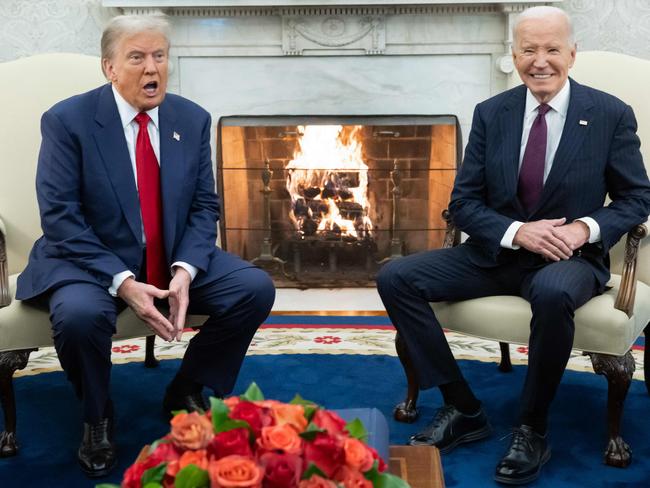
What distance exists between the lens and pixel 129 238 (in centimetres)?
246

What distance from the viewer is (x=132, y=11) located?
426 cm

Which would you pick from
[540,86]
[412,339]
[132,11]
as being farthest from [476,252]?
[132,11]

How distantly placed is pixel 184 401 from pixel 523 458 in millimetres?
1023

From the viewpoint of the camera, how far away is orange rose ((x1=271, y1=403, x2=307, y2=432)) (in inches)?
46.4

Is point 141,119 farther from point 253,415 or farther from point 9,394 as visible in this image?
point 253,415

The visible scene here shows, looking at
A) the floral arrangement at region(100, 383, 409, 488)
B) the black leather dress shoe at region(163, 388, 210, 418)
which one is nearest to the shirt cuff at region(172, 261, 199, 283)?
the black leather dress shoe at region(163, 388, 210, 418)

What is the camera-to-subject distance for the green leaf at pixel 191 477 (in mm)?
1098

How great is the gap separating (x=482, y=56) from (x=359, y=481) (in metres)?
3.47

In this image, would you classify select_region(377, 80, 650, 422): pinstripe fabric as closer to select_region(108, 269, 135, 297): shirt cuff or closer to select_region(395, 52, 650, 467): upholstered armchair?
select_region(395, 52, 650, 467): upholstered armchair

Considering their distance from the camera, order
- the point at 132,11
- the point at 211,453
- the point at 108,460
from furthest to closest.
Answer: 1. the point at 132,11
2. the point at 108,460
3. the point at 211,453

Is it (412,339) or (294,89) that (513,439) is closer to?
(412,339)

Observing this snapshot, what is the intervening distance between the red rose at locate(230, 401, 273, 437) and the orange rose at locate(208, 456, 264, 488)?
91mm

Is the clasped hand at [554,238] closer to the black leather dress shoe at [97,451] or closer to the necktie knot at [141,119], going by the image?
the necktie knot at [141,119]

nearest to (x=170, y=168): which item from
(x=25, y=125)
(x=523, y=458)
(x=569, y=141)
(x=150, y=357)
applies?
(x=25, y=125)
